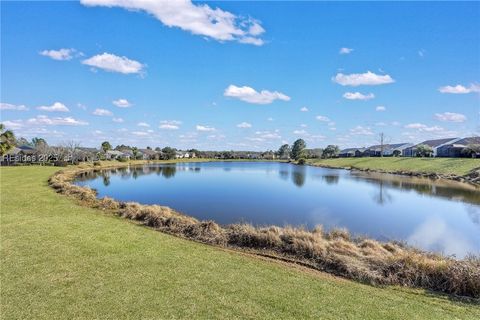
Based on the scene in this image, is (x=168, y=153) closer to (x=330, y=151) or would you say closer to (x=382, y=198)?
(x=330, y=151)

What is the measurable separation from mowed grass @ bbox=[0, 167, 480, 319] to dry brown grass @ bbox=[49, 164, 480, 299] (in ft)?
2.35

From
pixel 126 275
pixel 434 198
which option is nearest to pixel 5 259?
pixel 126 275

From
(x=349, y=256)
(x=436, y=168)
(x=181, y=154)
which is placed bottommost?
(x=349, y=256)

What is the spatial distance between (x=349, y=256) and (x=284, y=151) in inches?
6177

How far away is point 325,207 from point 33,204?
1849 centimetres

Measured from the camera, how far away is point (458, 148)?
73.4m

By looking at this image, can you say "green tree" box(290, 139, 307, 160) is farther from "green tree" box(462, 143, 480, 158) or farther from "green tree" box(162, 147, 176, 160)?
"green tree" box(462, 143, 480, 158)

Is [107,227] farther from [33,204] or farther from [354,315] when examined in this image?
[354,315]

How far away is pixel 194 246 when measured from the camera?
35.4 ft

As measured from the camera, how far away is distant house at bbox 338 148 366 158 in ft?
394

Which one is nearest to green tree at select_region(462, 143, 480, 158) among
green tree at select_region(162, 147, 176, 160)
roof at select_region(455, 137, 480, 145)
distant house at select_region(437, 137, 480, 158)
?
distant house at select_region(437, 137, 480, 158)

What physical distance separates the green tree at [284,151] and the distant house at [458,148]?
8546 centimetres

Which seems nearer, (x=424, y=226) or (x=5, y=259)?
(x=5, y=259)

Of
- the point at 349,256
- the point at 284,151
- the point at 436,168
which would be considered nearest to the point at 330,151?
the point at 284,151
